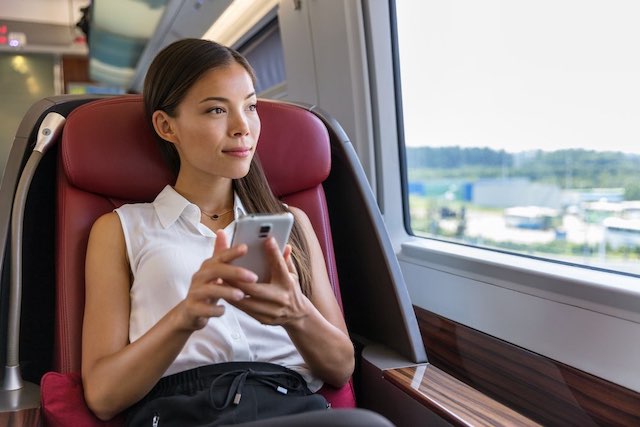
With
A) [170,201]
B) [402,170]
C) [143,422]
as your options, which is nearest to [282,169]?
[170,201]

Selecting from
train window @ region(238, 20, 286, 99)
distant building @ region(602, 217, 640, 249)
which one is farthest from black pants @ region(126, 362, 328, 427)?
train window @ region(238, 20, 286, 99)

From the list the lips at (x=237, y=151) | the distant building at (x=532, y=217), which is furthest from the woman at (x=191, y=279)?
the distant building at (x=532, y=217)

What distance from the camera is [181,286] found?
52.9 inches

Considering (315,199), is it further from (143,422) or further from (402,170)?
(402,170)

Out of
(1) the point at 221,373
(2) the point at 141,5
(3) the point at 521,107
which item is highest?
(2) the point at 141,5

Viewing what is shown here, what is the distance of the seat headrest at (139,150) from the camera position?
58.6 inches

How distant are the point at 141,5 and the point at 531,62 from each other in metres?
3.73

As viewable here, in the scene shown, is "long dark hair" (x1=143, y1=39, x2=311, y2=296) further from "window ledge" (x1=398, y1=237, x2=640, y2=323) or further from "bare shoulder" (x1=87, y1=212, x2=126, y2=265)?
"window ledge" (x1=398, y1=237, x2=640, y2=323)

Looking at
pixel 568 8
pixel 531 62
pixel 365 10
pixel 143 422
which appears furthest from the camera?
pixel 365 10

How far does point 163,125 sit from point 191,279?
0.42 metres

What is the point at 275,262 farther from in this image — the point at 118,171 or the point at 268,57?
the point at 268,57

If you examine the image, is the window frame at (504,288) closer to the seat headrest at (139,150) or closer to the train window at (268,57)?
the seat headrest at (139,150)

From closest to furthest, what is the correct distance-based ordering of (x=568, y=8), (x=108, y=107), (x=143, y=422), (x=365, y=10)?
(x=143, y=422), (x=108, y=107), (x=568, y=8), (x=365, y=10)

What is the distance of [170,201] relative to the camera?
146 cm
